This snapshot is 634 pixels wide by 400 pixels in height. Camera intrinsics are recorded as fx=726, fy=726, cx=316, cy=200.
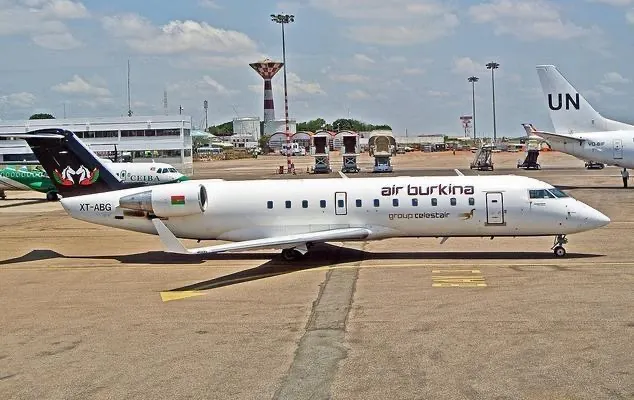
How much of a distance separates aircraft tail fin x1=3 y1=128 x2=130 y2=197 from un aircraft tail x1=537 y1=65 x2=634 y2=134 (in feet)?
115

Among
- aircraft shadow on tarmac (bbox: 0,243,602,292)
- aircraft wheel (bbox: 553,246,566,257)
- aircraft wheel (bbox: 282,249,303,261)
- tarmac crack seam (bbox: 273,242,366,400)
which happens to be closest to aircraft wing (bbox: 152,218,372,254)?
aircraft wheel (bbox: 282,249,303,261)

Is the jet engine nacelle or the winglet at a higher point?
the jet engine nacelle

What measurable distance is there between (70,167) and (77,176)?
0.47 metres

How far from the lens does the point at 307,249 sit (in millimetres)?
23859

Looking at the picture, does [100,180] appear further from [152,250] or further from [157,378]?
[157,378]

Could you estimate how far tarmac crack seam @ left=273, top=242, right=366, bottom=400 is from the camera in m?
11.4

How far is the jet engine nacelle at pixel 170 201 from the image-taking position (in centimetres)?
2430

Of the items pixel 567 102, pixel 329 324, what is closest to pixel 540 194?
pixel 329 324

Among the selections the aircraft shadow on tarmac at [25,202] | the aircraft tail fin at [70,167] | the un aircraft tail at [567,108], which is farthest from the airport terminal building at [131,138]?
the aircraft tail fin at [70,167]

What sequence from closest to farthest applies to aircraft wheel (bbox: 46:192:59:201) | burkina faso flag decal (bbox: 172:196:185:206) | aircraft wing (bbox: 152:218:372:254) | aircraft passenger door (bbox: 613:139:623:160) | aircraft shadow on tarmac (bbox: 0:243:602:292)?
1. aircraft wing (bbox: 152:218:372:254)
2. aircraft shadow on tarmac (bbox: 0:243:602:292)
3. burkina faso flag decal (bbox: 172:196:185:206)
4. aircraft passenger door (bbox: 613:139:623:160)
5. aircraft wheel (bbox: 46:192:59:201)

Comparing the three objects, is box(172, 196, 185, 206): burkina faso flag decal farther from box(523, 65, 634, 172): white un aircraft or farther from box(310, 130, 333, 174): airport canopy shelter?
box(310, 130, 333, 174): airport canopy shelter

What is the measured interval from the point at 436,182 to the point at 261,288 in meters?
7.65

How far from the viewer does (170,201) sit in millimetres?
24344

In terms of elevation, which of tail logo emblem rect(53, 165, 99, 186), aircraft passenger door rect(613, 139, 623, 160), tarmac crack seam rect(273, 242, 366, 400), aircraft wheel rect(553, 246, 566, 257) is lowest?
tarmac crack seam rect(273, 242, 366, 400)
